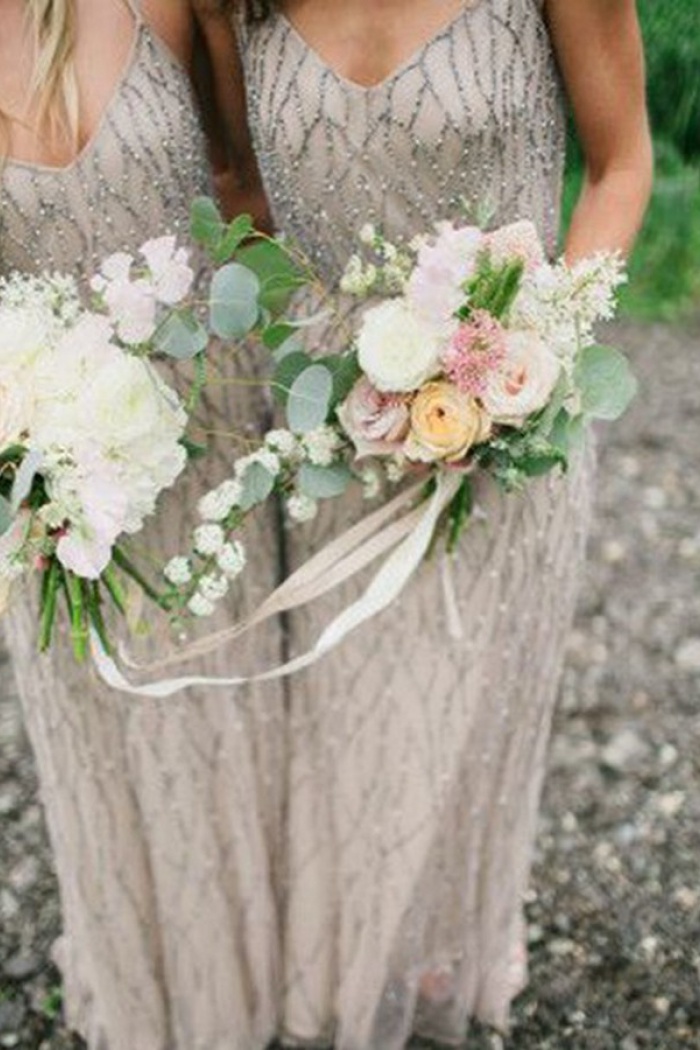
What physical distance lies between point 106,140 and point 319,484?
51 centimetres

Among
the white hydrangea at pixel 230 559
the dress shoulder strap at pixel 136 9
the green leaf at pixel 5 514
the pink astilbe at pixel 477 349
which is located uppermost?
the dress shoulder strap at pixel 136 9

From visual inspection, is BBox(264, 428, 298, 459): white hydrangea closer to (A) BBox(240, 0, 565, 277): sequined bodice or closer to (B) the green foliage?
(A) BBox(240, 0, 565, 277): sequined bodice

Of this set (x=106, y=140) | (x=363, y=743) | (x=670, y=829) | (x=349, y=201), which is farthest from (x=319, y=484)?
(x=670, y=829)

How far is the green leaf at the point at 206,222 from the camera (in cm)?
176

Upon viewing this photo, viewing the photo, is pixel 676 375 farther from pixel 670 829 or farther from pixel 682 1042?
pixel 682 1042

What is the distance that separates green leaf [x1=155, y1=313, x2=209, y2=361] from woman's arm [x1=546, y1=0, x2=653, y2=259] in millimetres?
584

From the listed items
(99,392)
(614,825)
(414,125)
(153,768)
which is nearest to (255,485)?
(99,392)

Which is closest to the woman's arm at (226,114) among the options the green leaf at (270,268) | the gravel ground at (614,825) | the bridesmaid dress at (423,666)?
the bridesmaid dress at (423,666)

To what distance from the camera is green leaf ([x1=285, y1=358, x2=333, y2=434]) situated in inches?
70.6

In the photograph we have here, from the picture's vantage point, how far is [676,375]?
487 centimetres

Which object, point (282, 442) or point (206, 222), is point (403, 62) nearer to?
point (206, 222)

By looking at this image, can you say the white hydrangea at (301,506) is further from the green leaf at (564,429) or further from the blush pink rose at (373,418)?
the green leaf at (564,429)

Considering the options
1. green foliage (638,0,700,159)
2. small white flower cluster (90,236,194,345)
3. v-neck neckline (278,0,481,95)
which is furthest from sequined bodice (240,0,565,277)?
green foliage (638,0,700,159)

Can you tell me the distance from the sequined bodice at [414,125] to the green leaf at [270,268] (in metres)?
0.18
